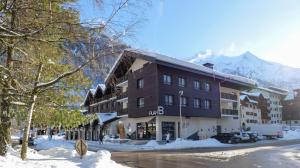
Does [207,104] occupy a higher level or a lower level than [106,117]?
higher

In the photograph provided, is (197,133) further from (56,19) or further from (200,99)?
(56,19)

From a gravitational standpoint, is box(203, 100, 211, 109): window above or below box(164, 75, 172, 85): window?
below

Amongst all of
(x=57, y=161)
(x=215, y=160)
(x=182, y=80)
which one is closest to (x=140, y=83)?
(x=182, y=80)

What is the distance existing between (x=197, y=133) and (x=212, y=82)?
864cm

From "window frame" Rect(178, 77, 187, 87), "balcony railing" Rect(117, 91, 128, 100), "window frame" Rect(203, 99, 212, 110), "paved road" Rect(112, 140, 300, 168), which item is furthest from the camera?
"balcony railing" Rect(117, 91, 128, 100)

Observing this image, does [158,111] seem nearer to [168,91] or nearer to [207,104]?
[168,91]

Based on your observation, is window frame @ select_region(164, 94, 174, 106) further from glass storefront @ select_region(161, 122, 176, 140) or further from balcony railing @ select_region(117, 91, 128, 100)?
balcony railing @ select_region(117, 91, 128, 100)

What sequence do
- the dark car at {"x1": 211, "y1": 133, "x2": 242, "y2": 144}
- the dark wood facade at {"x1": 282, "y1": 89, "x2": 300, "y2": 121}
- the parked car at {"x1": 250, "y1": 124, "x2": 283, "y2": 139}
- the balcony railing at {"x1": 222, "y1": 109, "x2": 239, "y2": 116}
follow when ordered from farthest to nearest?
the dark wood facade at {"x1": 282, "y1": 89, "x2": 300, "y2": 121}, the parked car at {"x1": 250, "y1": 124, "x2": 283, "y2": 139}, the balcony railing at {"x1": 222, "y1": 109, "x2": 239, "y2": 116}, the dark car at {"x1": 211, "y1": 133, "x2": 242, "y2": 144}

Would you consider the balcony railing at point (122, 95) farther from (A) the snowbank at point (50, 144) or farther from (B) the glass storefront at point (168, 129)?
(A) the snowbank at point (50, 144)

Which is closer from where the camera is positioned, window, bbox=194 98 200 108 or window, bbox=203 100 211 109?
window, bbox=194 98 200 108

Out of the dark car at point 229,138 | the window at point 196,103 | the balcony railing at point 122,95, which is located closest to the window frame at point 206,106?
the window at point 196,103

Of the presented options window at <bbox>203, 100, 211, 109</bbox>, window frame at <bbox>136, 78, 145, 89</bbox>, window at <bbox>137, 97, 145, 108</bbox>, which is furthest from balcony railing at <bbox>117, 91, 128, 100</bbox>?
window at <bbox>203, 100, 211, 109</bbox>

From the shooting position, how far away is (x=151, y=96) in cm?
4731

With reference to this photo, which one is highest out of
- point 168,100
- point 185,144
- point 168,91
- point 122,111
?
point 168,91
